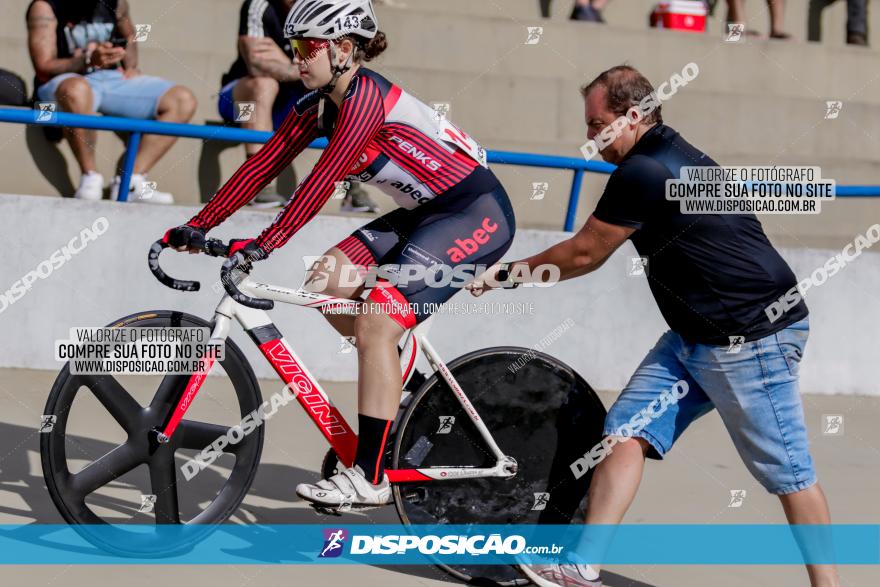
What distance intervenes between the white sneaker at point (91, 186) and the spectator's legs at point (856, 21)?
7.78 m

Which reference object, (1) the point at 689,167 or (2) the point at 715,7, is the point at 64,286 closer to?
(1) the point at 689,167

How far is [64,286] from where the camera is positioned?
6.61m

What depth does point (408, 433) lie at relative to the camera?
13.5 feet

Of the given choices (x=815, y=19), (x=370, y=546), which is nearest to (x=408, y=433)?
(x=370, y=546)

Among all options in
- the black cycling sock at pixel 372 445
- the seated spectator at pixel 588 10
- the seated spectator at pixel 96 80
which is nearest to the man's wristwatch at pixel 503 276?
the black cycling sock at pixel 372 445

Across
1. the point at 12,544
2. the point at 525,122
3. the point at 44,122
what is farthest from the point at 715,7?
the point at 12,544

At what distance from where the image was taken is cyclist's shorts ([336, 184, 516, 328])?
3971mm

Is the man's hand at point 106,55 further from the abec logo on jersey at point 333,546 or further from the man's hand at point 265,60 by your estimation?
the abec logo on jersey at point 333,546

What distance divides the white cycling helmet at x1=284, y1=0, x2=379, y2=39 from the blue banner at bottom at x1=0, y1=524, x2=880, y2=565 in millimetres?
1719

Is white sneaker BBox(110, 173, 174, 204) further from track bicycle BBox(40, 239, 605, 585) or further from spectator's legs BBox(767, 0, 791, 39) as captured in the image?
spectator's legs BBox(767, 0, 791, 39)

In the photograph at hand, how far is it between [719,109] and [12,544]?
722cm

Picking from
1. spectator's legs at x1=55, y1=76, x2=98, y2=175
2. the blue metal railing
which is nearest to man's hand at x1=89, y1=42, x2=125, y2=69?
spectator's legs at x1=55, y1=76, x2=98, y2=175

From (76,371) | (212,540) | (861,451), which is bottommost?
(861,451)

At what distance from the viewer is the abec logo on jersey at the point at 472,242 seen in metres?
4.03
